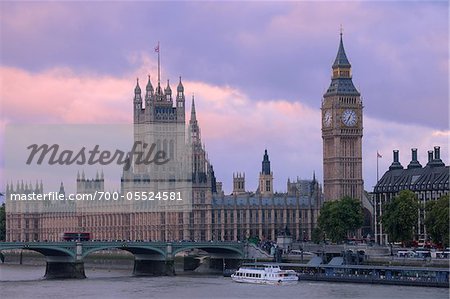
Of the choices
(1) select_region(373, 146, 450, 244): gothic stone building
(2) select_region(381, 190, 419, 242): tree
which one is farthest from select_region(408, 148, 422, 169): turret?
(2) select_region(381, 190, 419, 242): tree

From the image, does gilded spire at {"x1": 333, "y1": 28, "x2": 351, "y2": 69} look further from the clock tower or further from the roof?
the roof

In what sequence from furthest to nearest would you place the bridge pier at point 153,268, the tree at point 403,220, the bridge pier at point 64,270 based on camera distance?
the tree at point 403,220, the bridge pier at point 153,268, the bridge pier at point 64,270

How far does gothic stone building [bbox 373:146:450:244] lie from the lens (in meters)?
126

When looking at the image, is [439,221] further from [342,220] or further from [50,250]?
[50,250]

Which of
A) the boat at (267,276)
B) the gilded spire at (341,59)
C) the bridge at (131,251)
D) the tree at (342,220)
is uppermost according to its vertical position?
the gilded spire at (341,59)

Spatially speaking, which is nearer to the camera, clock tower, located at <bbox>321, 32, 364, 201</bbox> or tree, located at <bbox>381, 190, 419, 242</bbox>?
tree, located at <bbox>381, 190, 419, 242</bbox>

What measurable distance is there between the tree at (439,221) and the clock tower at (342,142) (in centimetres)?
3831

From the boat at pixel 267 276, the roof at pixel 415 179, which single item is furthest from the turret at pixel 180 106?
the boat at pixel 267 276

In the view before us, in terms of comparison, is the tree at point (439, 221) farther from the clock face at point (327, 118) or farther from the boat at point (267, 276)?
the clock face at point (327, 118)

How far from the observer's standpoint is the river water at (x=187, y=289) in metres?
79.5

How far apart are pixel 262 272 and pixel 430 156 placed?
45.6m

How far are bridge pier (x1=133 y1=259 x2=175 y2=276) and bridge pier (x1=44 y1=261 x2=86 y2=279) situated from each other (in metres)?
6.02

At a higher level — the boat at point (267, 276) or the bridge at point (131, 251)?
the bridge at point (131, 251)

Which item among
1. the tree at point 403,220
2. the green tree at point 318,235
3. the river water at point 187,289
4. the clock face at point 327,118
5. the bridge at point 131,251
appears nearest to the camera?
the river water at point 187,289
